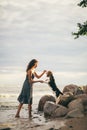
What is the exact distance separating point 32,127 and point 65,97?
5.28 m

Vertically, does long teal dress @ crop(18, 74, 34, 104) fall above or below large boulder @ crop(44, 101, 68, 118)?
above

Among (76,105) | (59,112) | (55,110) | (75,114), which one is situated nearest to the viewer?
(75,114)

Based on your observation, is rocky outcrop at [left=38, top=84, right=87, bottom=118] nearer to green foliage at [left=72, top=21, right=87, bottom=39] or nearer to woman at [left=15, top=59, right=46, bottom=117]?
woman at [left=15, top=59, right=46, bottom=117]

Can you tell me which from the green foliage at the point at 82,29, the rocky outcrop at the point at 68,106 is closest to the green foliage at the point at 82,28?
the green foliage at the point at 82,29

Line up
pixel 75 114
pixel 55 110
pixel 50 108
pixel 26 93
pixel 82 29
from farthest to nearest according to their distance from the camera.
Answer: pixel 82 29
pixel 50 108
pixel 55 110
pixel 26 93
pixel 75 114

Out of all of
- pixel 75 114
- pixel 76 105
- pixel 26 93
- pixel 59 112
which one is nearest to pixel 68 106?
pixel 76 105

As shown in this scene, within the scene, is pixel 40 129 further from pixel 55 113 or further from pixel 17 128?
pixel 55 113

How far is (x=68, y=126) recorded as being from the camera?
8984 mm

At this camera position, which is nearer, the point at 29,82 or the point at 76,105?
the point at 29,82

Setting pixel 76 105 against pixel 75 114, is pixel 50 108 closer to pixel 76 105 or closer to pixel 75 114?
pixel 76 105

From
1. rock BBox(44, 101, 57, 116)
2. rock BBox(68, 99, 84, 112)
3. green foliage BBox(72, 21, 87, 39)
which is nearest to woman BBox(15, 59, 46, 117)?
rock BBox(44, 101, 57, 116)

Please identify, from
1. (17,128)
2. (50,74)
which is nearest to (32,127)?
(17,128)

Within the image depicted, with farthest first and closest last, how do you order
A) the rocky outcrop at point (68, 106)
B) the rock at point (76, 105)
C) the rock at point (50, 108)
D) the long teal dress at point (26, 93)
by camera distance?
the rock at point (50, 108) → the rock at point (76, 105) → the long teal dress at point (26, 93) → the rocky outcrop at point (68, 106)

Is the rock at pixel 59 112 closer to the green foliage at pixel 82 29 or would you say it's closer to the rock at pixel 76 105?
the rock at pixel 76 105
